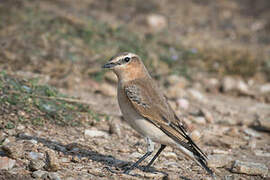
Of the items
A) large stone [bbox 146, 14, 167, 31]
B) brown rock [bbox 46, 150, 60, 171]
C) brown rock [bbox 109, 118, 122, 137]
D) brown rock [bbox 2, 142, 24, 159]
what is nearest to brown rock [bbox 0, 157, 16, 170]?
brown rock [bbox 2, 142, 24, 159]

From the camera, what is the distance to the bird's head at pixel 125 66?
5.22 m

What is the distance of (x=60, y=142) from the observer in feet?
17.7

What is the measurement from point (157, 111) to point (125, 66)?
770 mm

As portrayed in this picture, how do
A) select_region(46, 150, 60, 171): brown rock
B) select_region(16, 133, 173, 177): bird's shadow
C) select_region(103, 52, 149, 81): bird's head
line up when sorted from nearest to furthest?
1. select_region(46, 150, 60, 171): brown rock
2. select_region(16, 133, 173, 177): bird's shadow
3. select_region(103, 52, 149, 81): bird's head

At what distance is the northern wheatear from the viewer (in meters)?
4.73

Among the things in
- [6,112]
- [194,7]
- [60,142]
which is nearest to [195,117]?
[60,142]

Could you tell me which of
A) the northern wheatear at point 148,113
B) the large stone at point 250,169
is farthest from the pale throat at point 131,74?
the large stone at point 250,169

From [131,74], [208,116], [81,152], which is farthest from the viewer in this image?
[208,116]

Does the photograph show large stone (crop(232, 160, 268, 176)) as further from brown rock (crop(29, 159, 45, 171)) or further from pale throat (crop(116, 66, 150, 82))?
brown rock (crop(29, 159, 45, 171))

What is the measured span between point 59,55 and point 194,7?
6811 millimetres

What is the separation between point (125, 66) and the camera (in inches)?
207

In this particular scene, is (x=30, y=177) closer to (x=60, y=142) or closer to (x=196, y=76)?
(x=60, y=142)

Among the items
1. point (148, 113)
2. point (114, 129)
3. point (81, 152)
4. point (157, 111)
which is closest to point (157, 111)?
point (157, 111)

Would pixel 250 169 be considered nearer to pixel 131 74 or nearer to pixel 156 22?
pixel 131 74
